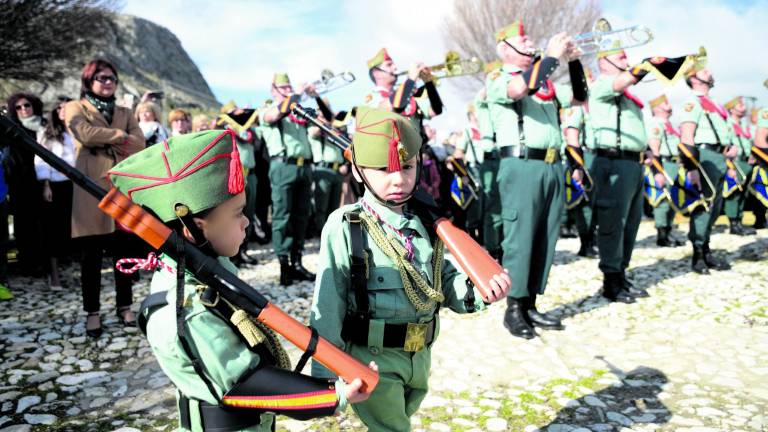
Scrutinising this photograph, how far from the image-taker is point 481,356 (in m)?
4.12

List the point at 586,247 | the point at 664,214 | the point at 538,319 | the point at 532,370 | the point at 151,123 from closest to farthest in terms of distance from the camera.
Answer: the point at 532,370 → the point at 538,319 → the point at 151,123 → the point at 586,247 → the point at 664,214

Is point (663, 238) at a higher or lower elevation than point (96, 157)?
lower

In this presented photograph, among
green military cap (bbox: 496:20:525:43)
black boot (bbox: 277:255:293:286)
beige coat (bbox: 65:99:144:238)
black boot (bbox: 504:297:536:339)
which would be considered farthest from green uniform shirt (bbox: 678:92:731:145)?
beige coat (bbox: 65:99:144:238)

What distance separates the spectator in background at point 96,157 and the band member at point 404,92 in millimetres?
2591

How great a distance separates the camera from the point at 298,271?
22.4 ft

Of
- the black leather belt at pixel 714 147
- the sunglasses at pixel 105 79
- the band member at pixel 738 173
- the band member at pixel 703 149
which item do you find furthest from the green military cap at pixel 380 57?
the band member at pixel 738 173

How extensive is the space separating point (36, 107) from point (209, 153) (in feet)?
20.6

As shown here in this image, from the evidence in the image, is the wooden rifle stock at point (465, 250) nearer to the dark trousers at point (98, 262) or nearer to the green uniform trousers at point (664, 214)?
the dark trousers at point (98, 262)

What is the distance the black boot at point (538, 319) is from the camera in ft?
15.5

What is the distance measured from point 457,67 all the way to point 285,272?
11.5ft

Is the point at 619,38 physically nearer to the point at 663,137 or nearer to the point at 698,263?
the point at 698,263

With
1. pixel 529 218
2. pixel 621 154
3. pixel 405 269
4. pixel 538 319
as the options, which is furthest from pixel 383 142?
pixel 621 154

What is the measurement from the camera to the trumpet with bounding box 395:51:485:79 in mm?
7203

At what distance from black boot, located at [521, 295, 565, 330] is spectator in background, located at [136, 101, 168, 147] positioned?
5.04 metres
